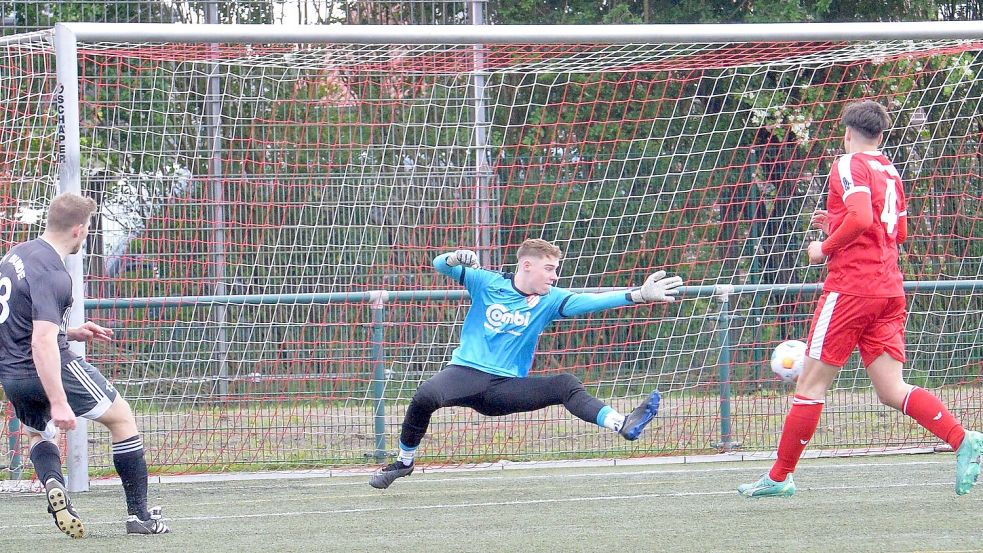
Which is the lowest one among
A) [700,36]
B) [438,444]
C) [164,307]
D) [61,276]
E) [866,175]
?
[438,444]

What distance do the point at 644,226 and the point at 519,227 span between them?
1.38 m

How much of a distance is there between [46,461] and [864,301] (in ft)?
13.0

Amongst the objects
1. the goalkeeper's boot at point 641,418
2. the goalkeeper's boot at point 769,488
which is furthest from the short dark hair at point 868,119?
the goalkeeper's boot at point 769,488

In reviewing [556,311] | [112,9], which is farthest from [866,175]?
[112,9]

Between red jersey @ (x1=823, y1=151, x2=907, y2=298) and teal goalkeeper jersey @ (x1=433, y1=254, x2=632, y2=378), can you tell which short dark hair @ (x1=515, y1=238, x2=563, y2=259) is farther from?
red jersey @ (x1=823, y1=151, x2=907, y2=298)

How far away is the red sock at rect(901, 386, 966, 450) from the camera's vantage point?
19.5 feet

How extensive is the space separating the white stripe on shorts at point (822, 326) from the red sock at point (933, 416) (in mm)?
483

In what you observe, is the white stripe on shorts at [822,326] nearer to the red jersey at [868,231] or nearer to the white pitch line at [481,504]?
the red jersey at [868,231]

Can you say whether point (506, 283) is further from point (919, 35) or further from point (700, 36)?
point (919, 35)

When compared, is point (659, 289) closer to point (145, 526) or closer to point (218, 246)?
point (145, 526)

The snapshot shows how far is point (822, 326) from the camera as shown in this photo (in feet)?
19.9

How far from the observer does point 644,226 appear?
11.0m

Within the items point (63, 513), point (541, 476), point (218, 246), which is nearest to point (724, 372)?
point (541, 476)

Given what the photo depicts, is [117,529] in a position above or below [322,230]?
below
